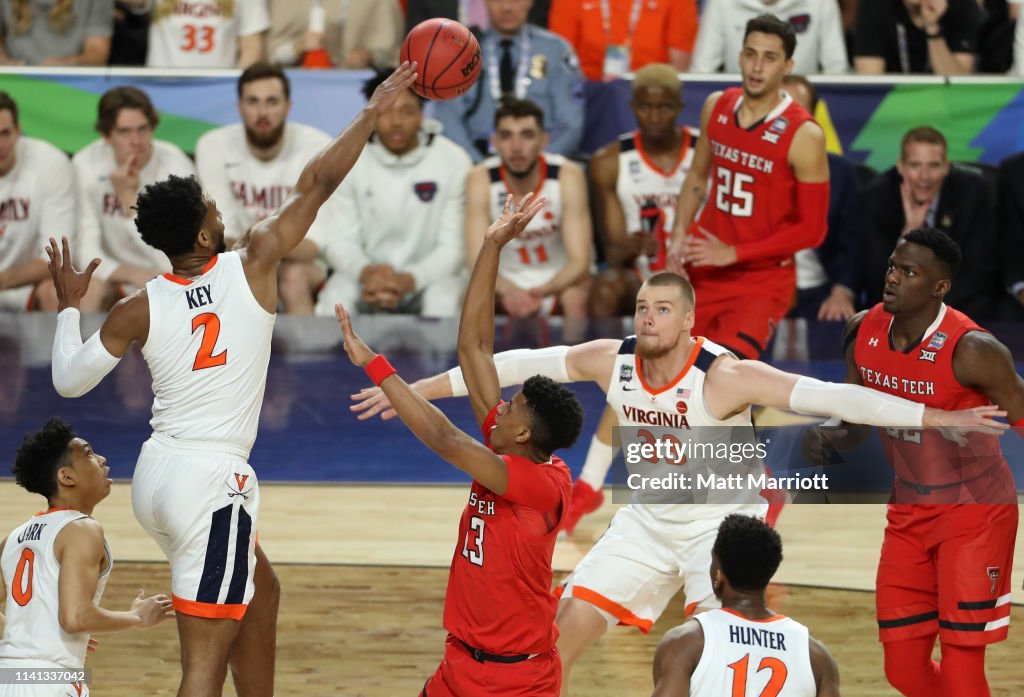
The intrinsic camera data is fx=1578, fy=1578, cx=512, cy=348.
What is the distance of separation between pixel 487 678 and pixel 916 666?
1.65 meters

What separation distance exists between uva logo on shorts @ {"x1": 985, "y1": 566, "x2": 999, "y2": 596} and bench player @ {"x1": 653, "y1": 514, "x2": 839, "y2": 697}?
1.29 m

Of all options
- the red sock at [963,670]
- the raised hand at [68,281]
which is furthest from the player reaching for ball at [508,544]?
the red sock at [963,670]

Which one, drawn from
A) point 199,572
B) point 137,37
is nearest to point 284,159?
point 137,37

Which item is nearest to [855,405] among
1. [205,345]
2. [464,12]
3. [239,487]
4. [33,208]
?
[239,487]

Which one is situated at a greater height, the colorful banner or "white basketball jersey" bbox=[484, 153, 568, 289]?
the colorful banner

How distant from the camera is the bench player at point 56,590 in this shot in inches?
182

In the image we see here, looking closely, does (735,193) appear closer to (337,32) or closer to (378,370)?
(378,370)

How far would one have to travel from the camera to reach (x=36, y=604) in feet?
15.2

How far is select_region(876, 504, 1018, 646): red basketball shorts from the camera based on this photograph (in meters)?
5.20

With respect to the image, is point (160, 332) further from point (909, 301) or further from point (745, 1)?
point (745, 1)

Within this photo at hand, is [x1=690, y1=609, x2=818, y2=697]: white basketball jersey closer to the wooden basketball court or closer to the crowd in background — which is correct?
the wooden basketball court

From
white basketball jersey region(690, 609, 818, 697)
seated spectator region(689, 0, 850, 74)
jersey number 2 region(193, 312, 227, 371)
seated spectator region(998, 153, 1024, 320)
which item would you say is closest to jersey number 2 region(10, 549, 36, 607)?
jersey number 2 region(193, 312, 227, 371)

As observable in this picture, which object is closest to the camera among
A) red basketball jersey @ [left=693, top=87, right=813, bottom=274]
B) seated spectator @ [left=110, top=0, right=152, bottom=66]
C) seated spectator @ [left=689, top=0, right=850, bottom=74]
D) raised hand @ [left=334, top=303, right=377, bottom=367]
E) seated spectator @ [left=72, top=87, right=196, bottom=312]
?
raised hand @ [left=334, top=303, right=377, bottom=367]

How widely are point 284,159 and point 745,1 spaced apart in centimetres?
334
